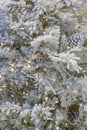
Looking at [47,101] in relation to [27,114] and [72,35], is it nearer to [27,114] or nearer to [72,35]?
[27,114]

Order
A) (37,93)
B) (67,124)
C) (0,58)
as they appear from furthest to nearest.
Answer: (67,124), (37,93), (0,58)

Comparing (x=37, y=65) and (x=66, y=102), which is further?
(x=66, y=102)

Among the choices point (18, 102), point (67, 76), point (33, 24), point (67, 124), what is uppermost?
point (33, 24)

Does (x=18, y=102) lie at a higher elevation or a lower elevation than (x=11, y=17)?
lower

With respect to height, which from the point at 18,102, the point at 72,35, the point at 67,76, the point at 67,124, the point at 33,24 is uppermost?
the point at 33,24

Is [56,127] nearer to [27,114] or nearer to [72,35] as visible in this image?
[27,114]

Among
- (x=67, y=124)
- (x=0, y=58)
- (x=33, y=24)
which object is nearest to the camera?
(x=33, y=24)

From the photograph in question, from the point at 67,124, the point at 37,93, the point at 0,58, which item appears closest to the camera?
the point at 0,58

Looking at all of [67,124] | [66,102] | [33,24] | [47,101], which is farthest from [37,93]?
[33,24]

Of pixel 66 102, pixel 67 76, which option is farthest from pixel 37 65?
pixel 66 102

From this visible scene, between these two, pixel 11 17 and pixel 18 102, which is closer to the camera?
pixel 11 17
